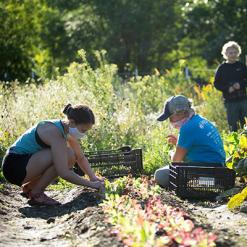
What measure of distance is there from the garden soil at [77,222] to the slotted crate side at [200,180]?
0.21m

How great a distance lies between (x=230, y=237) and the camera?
4.16 m

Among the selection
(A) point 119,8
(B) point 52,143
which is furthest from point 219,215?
(A) point 119,8

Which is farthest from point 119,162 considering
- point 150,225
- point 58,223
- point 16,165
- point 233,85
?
point 150,225

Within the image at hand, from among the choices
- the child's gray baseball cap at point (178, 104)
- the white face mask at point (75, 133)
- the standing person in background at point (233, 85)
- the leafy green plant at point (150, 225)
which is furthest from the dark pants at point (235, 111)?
the leafy green plant at point (150, 225)

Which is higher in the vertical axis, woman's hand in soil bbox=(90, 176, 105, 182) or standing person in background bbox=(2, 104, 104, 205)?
standing person in background bbox=(2, 104, 104, 205)

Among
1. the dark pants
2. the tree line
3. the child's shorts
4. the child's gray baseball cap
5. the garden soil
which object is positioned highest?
the tree line

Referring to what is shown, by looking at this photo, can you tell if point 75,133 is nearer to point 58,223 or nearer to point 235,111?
point 58,223

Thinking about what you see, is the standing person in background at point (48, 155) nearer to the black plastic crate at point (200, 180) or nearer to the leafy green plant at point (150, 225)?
the black plastic crate at point (200, 180)

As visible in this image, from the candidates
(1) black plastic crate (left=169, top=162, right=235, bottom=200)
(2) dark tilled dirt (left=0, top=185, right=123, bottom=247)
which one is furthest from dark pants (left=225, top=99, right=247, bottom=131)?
(2) dark tilled dirt (left=0, top=185, right=123, bottom=247)

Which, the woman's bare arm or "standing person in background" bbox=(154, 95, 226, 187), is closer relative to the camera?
the woman's bare arm

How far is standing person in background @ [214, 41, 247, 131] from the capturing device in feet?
31.2

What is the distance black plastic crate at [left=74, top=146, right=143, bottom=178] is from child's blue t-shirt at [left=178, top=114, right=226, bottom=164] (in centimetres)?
102

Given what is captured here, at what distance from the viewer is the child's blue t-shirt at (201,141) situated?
633 cm

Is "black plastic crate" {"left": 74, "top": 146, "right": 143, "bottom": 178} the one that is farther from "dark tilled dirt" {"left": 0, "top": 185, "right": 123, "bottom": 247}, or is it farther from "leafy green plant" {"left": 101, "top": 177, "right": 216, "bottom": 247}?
"leafy green plant" {"left": 101, "top": 177, "right": 216, "bottom": 247}
